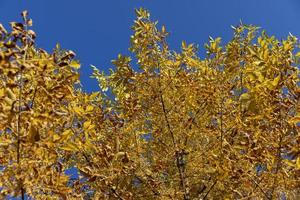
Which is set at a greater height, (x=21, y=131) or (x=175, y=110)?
(x=175, y=110)

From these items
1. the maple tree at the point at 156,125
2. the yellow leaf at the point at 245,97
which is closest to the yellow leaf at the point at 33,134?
the maple tree at the point at 156,125

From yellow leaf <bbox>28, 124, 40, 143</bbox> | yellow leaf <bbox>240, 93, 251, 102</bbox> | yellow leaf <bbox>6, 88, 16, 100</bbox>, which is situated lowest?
yellow leaf <bbox>28, 124, 40, 143</bbox>

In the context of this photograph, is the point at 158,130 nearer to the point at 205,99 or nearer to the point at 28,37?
the point at 205,99

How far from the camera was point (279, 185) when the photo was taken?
296 centimetres

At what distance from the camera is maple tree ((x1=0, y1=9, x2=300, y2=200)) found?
1929mm

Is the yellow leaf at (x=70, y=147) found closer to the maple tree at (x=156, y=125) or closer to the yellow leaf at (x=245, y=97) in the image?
the maple tree at (x=156, y=125)

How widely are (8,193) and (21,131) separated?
0.32 metres

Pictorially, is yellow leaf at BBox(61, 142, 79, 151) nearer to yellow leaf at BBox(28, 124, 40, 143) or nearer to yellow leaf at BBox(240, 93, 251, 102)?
yellow leaf at BBox(28, 124, 40, 143)

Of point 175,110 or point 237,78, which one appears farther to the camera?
point 237,78

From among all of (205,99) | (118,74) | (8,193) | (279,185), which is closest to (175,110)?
(205,99)

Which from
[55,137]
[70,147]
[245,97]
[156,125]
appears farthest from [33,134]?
[156,125]

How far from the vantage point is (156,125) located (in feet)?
13.3

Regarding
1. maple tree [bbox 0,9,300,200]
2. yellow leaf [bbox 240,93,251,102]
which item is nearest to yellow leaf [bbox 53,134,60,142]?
maple tree [bbox 0,9,300,200]

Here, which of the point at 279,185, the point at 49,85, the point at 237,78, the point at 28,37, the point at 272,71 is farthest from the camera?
the point at 237,78
